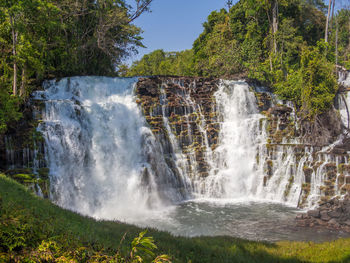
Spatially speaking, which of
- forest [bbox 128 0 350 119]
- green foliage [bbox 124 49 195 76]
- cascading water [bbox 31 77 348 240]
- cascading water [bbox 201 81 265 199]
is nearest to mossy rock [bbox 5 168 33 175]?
cascading water [bbox 31 77 348 240]

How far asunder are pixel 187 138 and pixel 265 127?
219 inches

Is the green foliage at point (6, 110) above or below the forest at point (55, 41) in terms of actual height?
below

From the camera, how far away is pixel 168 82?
20984mm

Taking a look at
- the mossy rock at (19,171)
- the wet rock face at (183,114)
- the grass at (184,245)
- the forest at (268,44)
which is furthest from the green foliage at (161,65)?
the grass at (184,245)

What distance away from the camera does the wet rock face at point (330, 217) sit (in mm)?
12234

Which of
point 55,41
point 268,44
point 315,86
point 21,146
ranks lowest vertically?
point 21,146

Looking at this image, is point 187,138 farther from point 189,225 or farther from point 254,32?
point 254,32

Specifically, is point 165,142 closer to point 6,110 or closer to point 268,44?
point 6,110

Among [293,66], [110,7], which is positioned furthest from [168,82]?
[293,66]

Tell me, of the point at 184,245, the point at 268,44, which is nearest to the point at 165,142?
the point at 184,245

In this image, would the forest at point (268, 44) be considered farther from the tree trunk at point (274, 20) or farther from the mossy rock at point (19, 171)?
the mossy rock at point (19, 171)

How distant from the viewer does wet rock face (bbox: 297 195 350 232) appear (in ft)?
40.1

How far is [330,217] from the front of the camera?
499 inches

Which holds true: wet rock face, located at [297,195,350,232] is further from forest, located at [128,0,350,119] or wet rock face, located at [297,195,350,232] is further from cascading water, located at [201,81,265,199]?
forest, located at [128,0,350,119]
